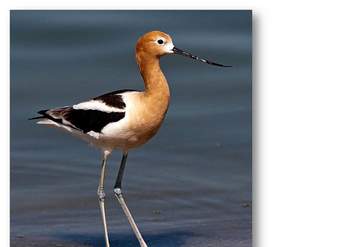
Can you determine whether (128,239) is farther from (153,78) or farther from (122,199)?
(153,78)

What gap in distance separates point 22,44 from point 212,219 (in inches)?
43.0

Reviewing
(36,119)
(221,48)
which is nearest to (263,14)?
(221,48)

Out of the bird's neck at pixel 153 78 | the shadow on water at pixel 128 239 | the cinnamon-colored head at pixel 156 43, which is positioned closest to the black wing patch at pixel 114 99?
the bird's neck at pixel 153 78

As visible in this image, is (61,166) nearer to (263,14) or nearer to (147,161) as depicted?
(147,161)

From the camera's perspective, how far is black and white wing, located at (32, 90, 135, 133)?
10.2m

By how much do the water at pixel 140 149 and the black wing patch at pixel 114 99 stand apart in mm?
305

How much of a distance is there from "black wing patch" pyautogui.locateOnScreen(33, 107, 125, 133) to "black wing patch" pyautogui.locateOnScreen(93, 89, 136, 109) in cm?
4

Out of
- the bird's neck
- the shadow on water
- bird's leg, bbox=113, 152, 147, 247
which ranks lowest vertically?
the shadow on water

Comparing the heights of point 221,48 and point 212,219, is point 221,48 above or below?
above

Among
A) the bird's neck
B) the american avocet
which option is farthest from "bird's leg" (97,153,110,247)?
the bird's neck

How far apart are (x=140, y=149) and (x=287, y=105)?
750 millimetres

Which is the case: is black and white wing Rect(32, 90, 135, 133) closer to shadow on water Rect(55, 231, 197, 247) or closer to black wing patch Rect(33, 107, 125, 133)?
black wing patch Rect(33, 107, 125, 133)

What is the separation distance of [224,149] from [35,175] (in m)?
0.81

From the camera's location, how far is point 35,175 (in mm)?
10547
